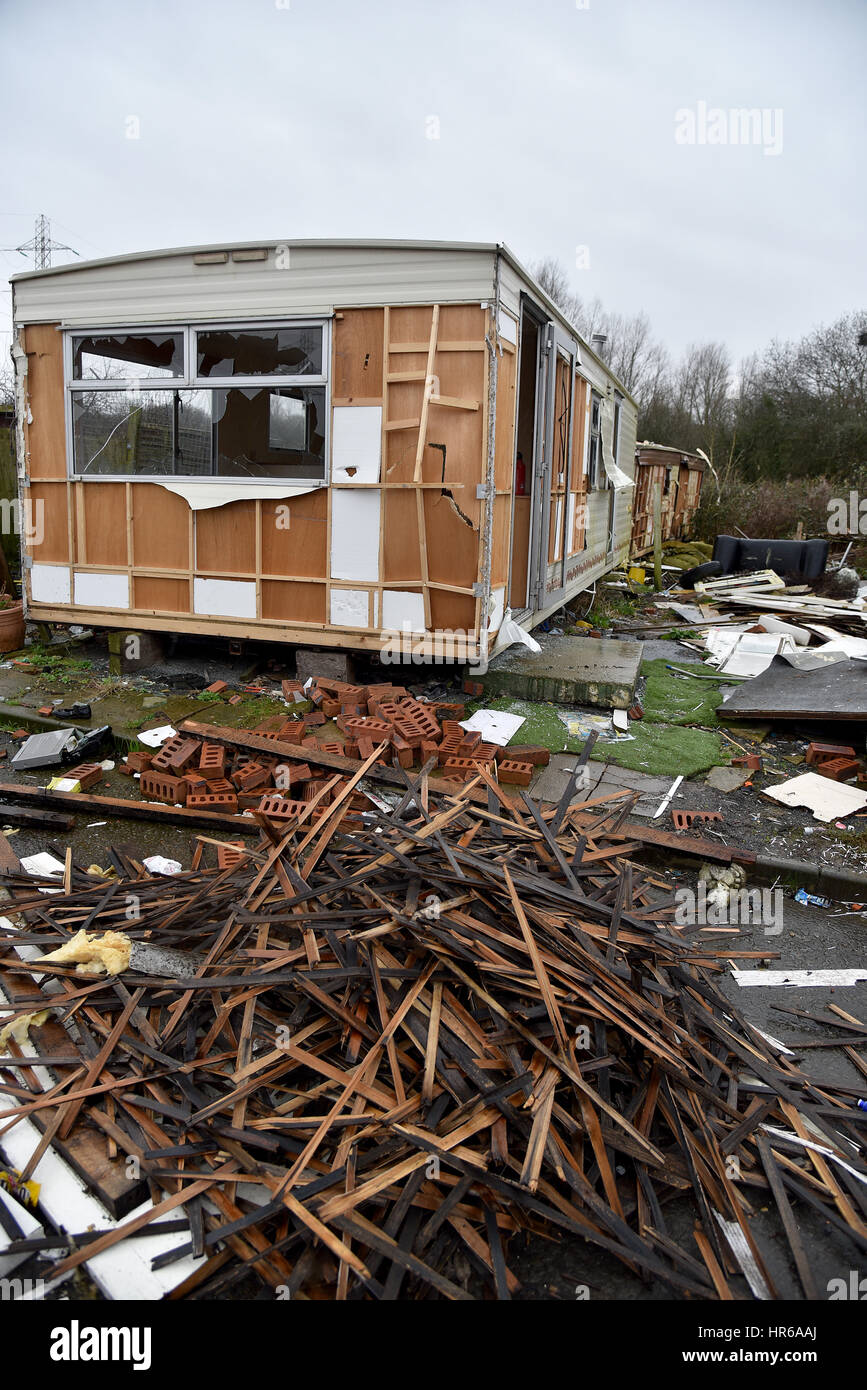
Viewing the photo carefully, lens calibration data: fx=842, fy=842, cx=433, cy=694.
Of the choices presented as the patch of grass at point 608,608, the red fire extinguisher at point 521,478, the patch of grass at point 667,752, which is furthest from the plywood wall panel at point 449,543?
the patch of grass at point 608,608

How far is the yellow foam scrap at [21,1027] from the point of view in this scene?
293 cm

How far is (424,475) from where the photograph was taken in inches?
261

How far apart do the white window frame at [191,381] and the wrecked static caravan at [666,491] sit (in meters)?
13.2

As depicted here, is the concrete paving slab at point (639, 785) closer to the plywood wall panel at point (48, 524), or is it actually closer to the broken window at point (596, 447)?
the plywood wall panel at point (48, 524)

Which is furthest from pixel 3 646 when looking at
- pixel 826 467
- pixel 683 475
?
pixel 826 467

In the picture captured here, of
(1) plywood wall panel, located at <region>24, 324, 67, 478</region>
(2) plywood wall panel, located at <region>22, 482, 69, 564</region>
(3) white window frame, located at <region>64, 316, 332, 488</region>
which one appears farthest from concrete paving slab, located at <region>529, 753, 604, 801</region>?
(1) plywood wall panel, located at <region>24, 324, 67, 478</region>

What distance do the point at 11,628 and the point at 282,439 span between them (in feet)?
11.9

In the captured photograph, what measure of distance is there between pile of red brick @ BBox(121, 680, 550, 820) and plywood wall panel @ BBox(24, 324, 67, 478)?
11.8 ft

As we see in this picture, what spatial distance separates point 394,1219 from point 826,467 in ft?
90.3

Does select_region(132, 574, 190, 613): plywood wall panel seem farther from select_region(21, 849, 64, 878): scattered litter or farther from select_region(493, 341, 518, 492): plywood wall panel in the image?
select_region(21, 849, 64, 878): scattered litter

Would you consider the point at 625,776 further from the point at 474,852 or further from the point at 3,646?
the point at 3,646

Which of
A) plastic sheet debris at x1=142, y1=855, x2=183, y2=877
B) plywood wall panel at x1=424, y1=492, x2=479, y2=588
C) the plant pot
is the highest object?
plywood wall panel at x1=424, y1=492, x2=479, y2=588

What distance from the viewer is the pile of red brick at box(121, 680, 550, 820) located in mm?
5328
